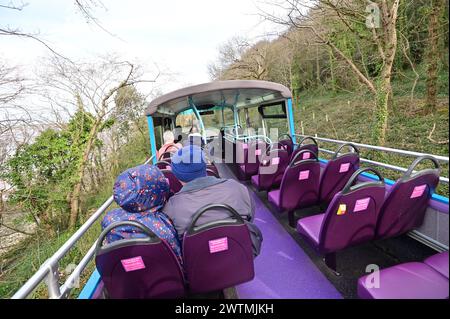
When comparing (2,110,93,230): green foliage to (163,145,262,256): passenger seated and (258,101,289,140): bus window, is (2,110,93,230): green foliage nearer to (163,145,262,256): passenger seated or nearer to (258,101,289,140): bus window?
(258,101,289,140): bus window

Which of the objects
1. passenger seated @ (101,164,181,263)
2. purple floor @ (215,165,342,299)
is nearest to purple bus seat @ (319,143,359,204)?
purple floor @ (215,165,342,299)

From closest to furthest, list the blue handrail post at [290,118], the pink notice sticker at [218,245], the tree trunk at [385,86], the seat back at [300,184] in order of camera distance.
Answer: the pink notice sticker at [218,245]
the seat back at [300,184]
the blue handrail post at [290,118]
the tree trunk at [385,86]

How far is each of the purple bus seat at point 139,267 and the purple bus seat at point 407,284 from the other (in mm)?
998

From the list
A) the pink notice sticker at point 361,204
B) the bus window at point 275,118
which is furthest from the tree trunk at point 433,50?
the bus window at point 275,118

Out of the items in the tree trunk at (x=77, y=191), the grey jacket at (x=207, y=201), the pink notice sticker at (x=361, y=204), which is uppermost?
the grey jacket at (x=207, y=201)

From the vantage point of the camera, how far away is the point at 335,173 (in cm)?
256

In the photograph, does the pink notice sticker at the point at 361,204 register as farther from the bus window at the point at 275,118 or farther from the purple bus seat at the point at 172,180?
the bus window at the point at 275,118

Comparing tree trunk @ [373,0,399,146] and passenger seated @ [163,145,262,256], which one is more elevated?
tree trunk @ [373,0,399,146]

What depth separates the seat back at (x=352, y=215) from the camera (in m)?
1.57

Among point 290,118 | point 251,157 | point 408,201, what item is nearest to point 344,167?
point 408,201

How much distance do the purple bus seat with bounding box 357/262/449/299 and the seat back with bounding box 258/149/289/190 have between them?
1.96m

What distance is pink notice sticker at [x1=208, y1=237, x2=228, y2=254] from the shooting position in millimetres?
1403

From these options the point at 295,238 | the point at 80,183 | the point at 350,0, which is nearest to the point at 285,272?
the point at 295,238
